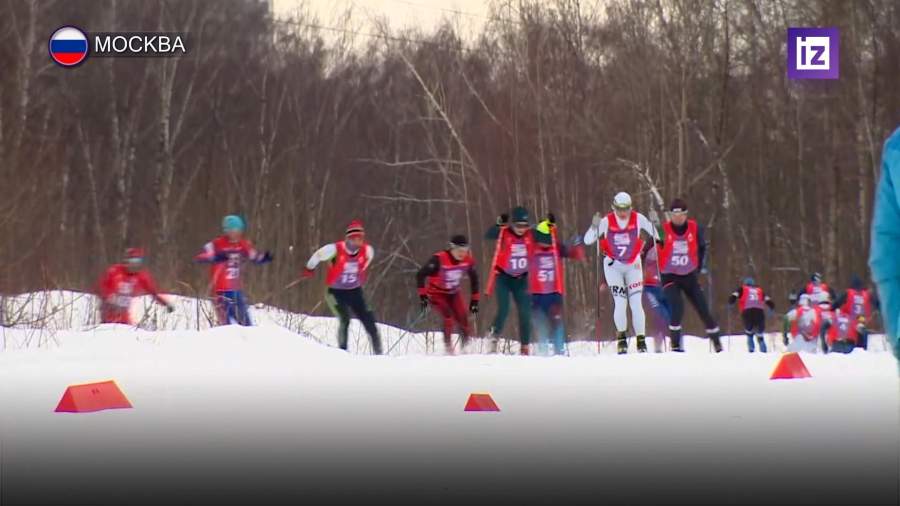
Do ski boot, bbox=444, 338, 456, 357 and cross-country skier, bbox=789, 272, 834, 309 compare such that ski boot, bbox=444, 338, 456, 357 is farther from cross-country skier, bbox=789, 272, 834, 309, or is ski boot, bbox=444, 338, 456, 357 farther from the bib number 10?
cross-country skier, bbox=789, 272, 834, 309

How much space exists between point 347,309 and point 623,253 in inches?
111

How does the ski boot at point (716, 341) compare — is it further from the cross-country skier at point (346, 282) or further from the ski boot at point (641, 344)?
the cross-country skier at point (346, 282)

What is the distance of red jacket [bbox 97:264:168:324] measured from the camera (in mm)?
16250

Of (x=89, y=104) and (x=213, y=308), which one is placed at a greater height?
(x=89, y=104)

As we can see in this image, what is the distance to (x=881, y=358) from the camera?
446 inches

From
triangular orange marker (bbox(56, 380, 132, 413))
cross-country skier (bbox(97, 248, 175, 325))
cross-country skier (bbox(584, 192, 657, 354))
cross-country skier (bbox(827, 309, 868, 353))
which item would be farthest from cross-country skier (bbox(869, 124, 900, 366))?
cross-country skier (bbox(827, 309, 868, 353))

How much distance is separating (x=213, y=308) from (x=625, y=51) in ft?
68.7

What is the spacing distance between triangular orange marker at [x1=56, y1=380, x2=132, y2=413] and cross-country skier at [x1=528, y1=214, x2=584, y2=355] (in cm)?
717

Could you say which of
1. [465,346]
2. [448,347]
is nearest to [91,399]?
[448,347]

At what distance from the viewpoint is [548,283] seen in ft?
46.6

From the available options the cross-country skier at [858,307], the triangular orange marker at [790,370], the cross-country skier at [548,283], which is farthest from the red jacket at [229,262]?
the cross-country skier at [858,307]

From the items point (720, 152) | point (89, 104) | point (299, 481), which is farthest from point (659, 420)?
point (89, 104)

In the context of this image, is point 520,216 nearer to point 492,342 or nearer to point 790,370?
point 492,342

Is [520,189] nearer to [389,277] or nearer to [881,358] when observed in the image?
[389,277]
